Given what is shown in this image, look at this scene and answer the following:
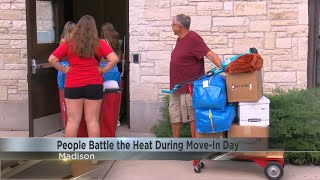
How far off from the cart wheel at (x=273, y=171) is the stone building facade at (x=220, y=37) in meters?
2.22

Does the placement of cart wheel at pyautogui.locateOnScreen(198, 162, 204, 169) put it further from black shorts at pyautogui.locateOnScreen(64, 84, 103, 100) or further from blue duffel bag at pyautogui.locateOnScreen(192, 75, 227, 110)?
black shorts at pyautogui.locateOnScreen(64, 84, 103, 100)

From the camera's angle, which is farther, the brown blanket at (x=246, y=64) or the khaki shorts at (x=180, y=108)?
the khaki shorts at (x=180, y=108)

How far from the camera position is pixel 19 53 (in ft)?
26.7

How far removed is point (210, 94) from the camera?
5445 mm

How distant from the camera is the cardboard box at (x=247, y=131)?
5523 mm

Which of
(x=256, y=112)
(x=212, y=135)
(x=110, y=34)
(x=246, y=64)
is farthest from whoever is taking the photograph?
(x=110, y=34)

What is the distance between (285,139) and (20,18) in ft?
14.8

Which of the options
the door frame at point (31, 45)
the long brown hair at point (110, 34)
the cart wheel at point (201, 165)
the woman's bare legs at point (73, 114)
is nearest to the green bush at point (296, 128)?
the cart wheel at point (201, 165)

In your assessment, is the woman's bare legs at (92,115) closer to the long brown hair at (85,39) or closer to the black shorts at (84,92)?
the black shorts at (84,92)

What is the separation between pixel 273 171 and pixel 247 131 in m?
0.53

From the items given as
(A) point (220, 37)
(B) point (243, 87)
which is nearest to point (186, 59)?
(B) point (243, 87)

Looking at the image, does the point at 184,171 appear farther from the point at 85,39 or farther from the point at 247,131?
the point at 85,39

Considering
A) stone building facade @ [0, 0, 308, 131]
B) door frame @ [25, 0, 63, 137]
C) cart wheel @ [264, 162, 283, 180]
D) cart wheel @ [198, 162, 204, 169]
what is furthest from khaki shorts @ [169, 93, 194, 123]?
door frame @ [25, 0, 63, 137]

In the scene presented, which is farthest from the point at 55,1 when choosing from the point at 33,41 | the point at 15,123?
Answer: the point at 15,123
